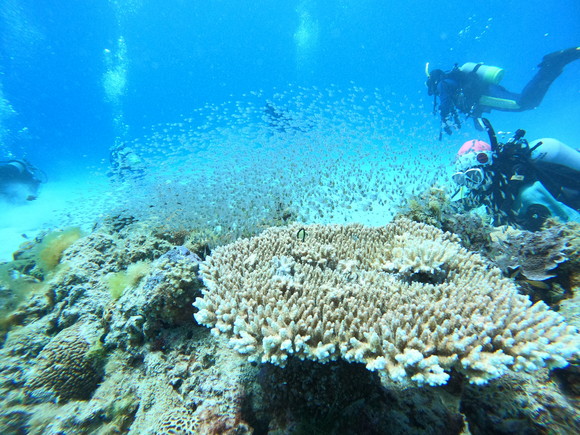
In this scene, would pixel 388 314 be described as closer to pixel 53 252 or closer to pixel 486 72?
pixel 53 252

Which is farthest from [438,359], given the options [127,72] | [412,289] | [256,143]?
[127,72]

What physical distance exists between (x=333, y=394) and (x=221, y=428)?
1.24 meters

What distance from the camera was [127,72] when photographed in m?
154

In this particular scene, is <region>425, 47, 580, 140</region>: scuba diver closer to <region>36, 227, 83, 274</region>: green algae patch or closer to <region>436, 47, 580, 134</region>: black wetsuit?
<region>436, 47, 580, 134</region>: black wetsuit

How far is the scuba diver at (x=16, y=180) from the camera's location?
21.6 m

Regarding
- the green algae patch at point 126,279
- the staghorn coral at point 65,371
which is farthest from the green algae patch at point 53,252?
the staghorn coral at point 65,371

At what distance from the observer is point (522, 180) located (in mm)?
8422

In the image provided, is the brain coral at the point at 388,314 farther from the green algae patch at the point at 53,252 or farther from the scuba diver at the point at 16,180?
the scuba diver at the point at 16,180

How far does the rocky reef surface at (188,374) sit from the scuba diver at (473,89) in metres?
Result: 13.6

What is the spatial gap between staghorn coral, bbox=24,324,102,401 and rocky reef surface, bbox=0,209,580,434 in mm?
15

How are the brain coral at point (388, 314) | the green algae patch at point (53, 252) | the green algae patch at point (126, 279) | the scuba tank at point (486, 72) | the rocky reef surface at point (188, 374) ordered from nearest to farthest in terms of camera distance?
the brain coral at point (388, 314)
the rocky reef surface at point (188, 374)
the green algae patch at point (126, 279)
the green algae patch at point (53, 252)
the scuba tank at point (486, 72)

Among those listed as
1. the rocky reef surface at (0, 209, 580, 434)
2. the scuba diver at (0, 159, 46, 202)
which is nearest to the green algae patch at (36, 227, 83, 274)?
the rocky reef surface at (0, 209, 580, 434)

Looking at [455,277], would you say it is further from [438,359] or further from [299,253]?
[299,253]

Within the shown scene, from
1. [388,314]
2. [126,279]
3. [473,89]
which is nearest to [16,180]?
[126,279]
